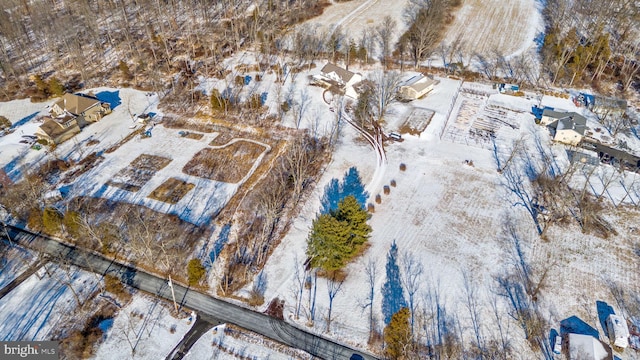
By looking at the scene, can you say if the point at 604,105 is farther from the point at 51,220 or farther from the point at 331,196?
the point at 51,220

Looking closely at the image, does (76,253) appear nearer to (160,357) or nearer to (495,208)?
(160,357)

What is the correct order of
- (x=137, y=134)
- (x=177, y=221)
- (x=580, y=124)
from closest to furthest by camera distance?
(x=177, y=221)
(x=580, y=124)
(x=137, y=134)

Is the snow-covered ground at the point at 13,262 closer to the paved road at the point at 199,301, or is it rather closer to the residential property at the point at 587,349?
the paved road at the point at 199,301

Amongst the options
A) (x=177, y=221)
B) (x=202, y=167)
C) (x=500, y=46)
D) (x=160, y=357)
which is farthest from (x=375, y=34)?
(x=160, y=357)

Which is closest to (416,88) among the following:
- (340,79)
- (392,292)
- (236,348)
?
(340,79)

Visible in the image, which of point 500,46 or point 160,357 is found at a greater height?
point 500,46

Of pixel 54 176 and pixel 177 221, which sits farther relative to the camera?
pixel 54 176

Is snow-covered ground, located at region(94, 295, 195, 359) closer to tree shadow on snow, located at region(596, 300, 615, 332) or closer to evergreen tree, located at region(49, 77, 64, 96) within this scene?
tree shadow on snow, located at region(596, 300, 615, 332)
